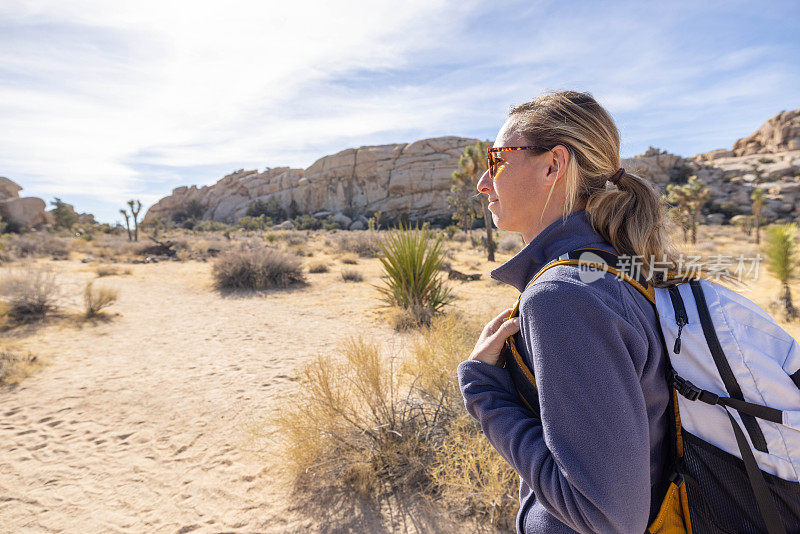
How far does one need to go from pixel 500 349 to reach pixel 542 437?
225 millimetres

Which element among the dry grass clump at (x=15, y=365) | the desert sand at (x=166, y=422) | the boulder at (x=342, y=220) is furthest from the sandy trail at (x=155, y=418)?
the boulder at (x=342, y=220)

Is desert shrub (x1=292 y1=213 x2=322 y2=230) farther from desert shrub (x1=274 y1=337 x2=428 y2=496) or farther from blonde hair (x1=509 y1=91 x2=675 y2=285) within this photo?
blonde hair (x1=509 y1=91 x2=675 y2=285)

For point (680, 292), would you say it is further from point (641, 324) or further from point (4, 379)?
point (4, 379)

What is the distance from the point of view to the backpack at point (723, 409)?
0.75 meters

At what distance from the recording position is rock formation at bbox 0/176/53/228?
32.5 m

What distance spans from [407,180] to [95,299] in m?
42.5

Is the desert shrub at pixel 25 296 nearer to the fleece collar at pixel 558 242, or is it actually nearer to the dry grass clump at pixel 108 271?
the dry grass clump at pixel 108 271

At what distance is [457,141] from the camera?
164 ft

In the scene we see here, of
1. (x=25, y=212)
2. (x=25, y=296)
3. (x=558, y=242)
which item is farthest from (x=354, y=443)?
(x=25, y=212)

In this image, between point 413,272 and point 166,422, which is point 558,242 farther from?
point 413,272

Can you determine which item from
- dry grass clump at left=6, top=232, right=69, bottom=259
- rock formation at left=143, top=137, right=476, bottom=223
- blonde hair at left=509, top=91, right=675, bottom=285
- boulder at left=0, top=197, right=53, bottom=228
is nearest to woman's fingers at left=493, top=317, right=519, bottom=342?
blonde hair at left=509, top=91, right=675, bottom=285

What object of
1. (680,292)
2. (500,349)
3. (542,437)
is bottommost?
(542,437)

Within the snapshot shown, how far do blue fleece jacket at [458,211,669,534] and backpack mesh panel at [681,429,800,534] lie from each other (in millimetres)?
110

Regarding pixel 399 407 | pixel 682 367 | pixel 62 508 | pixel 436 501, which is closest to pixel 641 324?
pixel 682 367
